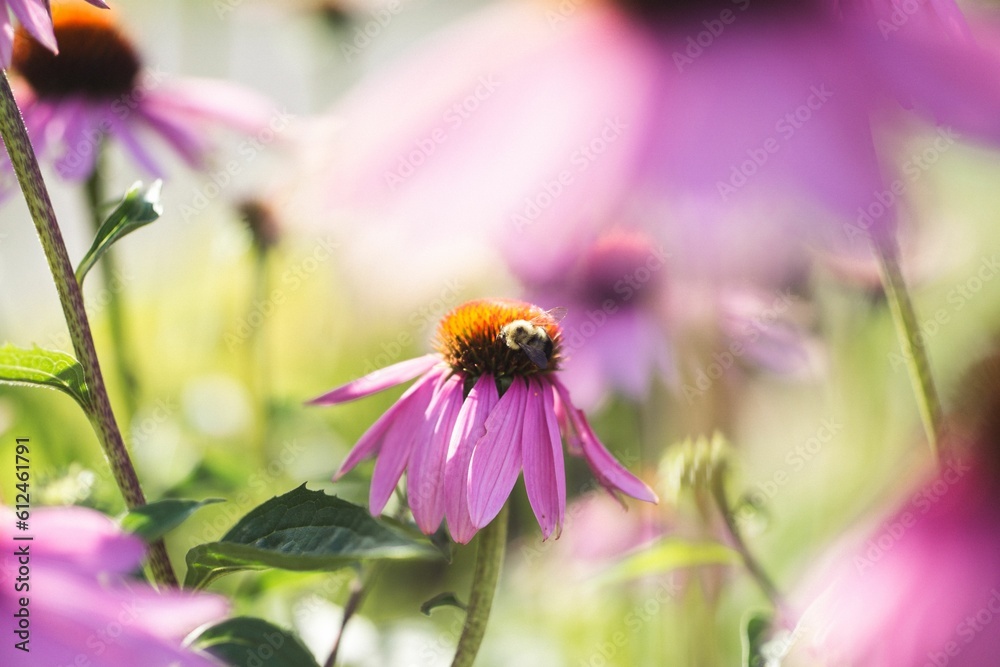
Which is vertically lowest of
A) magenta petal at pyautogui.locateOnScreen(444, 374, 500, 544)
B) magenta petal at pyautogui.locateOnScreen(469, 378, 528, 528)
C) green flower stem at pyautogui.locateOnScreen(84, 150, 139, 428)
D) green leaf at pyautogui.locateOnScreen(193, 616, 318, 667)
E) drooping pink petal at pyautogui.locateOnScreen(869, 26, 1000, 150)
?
green flower stem at pyautogui.locateOnScreen(84, 150, 139, 428)

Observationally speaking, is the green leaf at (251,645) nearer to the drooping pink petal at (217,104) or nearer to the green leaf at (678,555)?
the green leaf at (678,555)

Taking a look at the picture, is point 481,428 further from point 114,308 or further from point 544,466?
point 114,308

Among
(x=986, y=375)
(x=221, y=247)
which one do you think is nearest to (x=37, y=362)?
(x=986, y=375)

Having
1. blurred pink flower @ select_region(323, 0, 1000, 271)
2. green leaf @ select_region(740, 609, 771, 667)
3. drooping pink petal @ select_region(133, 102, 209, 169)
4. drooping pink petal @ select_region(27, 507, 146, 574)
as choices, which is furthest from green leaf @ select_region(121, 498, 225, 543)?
drooping pink petal @ select_region(133, 102, 209, 169)

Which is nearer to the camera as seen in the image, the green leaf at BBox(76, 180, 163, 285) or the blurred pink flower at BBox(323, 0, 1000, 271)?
the blurred pink flower at BBox(323, 0, 1000, 271)

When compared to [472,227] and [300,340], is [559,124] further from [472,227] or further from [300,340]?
[300,340]

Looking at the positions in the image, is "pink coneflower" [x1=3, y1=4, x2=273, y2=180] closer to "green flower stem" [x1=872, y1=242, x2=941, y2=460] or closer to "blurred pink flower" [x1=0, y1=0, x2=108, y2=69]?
"blurred pink flower" [x1=0, y1=0, x2=108, y2=69]

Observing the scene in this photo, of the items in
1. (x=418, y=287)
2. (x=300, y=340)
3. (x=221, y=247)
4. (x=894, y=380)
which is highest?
(x=418, y=287)
